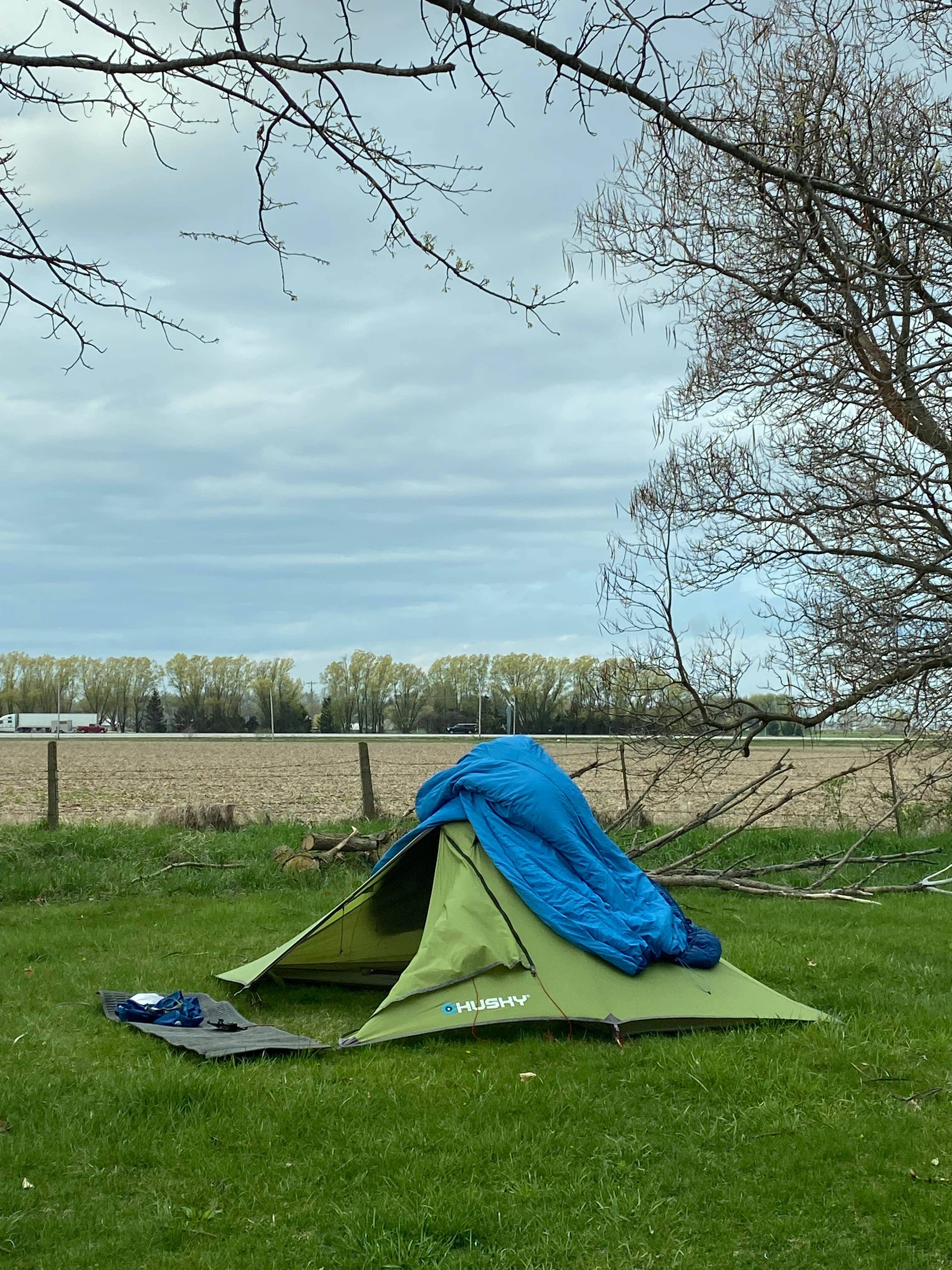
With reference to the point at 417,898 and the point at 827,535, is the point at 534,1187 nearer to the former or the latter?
the point at 417,898

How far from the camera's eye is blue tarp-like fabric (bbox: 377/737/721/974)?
620 centimetres

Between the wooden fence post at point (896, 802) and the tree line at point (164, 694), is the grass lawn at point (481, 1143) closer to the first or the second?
the wooden fence post at point (896, 802)

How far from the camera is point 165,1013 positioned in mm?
6312

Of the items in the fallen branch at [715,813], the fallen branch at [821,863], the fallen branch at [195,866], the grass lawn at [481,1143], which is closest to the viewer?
the grass lawn at [481,1143]

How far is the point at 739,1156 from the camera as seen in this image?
14.2 feet

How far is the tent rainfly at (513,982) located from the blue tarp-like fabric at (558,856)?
Result: 0.08m

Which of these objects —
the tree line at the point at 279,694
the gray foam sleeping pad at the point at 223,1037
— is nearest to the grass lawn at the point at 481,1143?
the gray foam sleeping pad at the point at 223,1037

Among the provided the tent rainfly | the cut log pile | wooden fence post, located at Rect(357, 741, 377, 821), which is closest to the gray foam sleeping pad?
the tent rainfly

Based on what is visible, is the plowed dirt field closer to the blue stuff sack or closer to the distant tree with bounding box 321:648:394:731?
the blue stuff sack

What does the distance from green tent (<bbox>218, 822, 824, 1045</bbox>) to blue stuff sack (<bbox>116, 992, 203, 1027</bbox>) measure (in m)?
1.07

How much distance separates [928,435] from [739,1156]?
21.3 ft

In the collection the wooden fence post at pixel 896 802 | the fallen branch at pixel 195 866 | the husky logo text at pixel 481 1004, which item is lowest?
the fallen branch at pixel 195 866

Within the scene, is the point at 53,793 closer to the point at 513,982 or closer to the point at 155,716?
the point at 513,982

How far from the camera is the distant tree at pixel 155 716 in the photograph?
101812 mm
